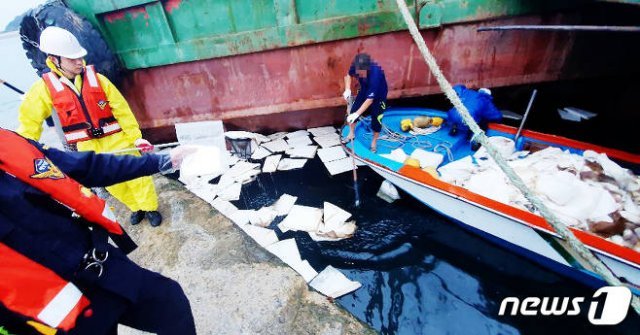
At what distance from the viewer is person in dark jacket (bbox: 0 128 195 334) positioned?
43.3 inches

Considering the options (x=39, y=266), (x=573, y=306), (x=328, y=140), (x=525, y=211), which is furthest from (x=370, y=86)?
(x=39, y=266)

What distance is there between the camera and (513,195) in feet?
9.37

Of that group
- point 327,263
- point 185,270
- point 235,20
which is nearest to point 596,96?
point 327,263

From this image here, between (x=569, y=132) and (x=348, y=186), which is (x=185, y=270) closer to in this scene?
(x=348, y=186)

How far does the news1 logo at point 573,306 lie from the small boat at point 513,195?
5.2 inches

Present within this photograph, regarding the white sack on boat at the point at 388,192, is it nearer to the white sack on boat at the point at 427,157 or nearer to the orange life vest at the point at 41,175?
the white sack on boat at the point at 427,157

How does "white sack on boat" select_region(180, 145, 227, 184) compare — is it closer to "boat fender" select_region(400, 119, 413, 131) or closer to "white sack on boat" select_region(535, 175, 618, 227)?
"white sack on boat" select_region(535, 175, 618, 227)

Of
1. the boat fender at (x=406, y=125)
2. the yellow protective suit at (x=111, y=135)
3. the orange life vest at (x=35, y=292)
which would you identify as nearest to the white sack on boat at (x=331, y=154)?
the boat fender at (x=406, y=125)

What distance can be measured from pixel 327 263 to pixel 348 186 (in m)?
1.32

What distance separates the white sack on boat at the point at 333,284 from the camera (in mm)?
2699

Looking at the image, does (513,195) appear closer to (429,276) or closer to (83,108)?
(429,276)

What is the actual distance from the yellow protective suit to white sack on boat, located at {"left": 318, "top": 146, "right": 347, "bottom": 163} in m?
2.39

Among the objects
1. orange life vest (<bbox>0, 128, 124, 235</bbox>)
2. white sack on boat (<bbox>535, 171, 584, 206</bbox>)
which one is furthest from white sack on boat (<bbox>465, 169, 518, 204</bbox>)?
orange life vest (<bbox>0, 128, 124, 235</bbox>)

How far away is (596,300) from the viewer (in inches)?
104
